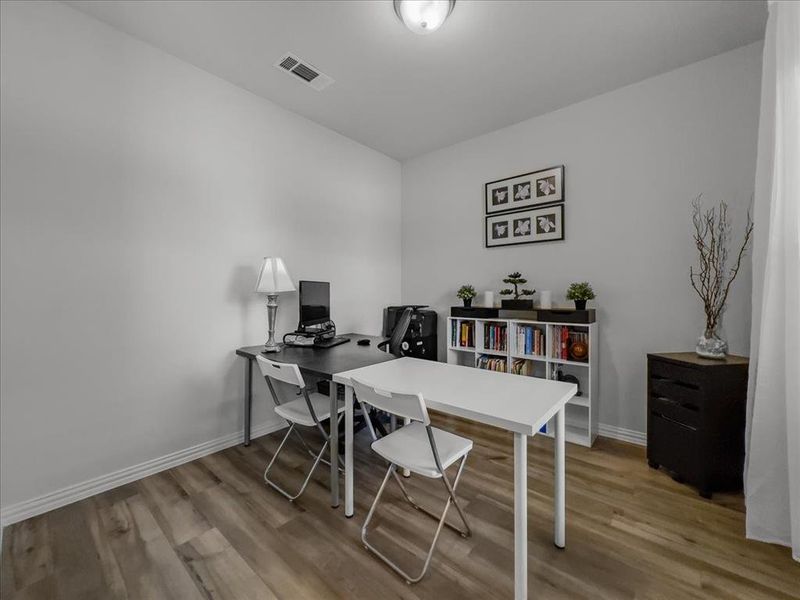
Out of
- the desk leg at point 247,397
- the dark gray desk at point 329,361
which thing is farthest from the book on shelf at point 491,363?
the desk leg at point 247,397

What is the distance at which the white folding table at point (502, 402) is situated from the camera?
1.24 metres

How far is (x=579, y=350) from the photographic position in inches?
108

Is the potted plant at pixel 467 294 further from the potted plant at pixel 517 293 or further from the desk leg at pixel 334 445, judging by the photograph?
the desk leg at pixel 334 445

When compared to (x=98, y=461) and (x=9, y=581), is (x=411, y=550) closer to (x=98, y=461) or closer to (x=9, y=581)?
(x=9, y=581)

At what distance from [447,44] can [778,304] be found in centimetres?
245

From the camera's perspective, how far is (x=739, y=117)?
91.1 inches

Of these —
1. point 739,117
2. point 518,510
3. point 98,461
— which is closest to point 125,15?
point 98,461

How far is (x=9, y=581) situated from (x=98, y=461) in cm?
70

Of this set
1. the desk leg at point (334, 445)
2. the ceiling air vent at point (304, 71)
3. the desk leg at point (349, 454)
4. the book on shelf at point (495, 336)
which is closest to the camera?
Answer: the desk leg at point (349, 454)

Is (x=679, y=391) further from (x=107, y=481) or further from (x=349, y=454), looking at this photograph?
(x=107, y=481)

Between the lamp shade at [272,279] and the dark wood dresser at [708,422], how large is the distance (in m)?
2.85

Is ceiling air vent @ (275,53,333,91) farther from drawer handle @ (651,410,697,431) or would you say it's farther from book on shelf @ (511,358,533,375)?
drawer handle @ (651,410,697,431)

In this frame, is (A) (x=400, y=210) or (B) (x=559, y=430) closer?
(B) (x=559, y=430)

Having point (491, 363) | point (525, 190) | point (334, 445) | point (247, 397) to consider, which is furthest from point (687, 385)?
point (247, 397)
